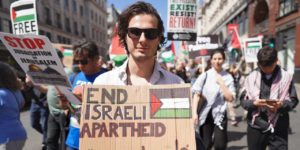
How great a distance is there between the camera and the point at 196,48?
21.5 ft

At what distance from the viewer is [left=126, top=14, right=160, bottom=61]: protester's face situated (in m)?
1.64

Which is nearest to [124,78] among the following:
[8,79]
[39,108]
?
[8,79]

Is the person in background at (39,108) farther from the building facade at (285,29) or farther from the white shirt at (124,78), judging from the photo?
the building facade at (285,29)

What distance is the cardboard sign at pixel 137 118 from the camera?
144 centimetres

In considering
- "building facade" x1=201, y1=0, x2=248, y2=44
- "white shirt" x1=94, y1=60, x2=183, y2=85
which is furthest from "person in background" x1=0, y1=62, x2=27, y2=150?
"building facade" x1=201, y1=0, x2=248, y2=44

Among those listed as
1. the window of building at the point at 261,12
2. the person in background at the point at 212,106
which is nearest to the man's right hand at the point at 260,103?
the person in background at the point at 212,106

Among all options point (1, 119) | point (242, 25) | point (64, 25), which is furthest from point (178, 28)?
point (64, 25)

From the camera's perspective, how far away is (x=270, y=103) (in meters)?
2.97

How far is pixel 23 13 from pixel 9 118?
6.26 feet

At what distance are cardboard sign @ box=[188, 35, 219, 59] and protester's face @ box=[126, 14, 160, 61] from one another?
4.87 m

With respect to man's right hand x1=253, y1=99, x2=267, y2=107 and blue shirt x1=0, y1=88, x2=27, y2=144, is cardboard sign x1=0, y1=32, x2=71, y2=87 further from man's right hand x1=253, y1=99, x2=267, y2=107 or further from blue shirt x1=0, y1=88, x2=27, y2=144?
man's right hand x1=253, y1=99, x2=267, y2=107

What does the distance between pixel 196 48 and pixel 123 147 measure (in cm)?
538

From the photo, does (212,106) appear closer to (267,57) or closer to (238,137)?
(267,57)

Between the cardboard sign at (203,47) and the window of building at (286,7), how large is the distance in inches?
461
